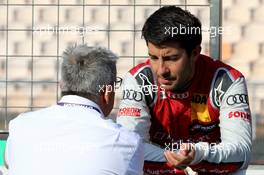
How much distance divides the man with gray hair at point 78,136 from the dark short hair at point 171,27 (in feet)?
1.59

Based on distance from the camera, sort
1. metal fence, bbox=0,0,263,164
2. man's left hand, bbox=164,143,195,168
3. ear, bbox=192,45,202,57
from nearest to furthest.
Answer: man's left hand, bbox=164,143,195,168 < ear, bbox=192,45,202,57 < metal fence, bbox=0,0,263,164

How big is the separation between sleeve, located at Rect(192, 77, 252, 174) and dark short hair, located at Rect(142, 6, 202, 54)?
0.89ft

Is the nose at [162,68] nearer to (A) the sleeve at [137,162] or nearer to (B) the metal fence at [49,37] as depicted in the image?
(A) the sleeve at [137,162]

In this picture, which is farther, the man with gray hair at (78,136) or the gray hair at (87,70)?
the gray hair at (87,70)

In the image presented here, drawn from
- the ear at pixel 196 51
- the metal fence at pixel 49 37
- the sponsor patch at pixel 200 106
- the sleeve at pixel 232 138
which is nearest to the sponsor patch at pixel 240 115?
the sleeve at pixel 232 138

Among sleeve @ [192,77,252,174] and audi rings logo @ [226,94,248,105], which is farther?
audi rings logo @ [226,94,248,105]

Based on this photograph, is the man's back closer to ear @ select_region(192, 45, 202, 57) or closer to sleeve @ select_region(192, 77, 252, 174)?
sleeve @ select_region(192, 77, 252, 174)

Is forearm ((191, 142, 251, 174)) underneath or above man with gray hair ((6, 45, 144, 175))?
underneath

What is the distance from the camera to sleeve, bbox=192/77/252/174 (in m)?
3.08

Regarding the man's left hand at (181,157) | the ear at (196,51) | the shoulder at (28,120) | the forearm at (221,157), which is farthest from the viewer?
the ear at (196,51)

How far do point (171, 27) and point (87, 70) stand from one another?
0.58 m

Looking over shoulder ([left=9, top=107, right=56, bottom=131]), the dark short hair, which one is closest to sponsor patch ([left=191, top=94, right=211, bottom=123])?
the dark short hair

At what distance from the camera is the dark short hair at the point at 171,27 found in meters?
3.06

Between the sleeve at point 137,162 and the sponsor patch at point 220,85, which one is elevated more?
the sponsor patch at point 220,85
